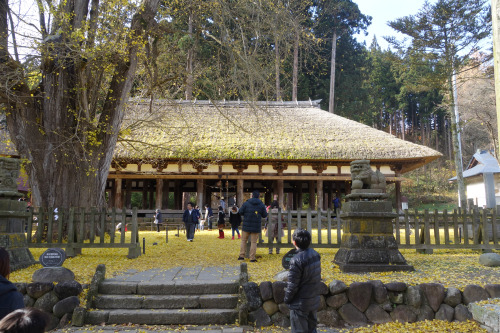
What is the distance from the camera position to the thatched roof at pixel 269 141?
15680mm

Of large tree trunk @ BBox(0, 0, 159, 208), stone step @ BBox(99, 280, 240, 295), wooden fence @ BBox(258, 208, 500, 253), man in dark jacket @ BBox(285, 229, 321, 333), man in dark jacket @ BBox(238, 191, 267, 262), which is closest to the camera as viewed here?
man in dark jacket @ BBox(285, 229, 321, 333)

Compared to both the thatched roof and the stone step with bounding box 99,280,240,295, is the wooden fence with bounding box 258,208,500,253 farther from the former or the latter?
the thatched roof

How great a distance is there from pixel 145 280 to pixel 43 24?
7.57 metres

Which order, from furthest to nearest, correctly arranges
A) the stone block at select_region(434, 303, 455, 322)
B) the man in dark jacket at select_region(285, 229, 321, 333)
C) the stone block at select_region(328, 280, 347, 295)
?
1. the stone block at select_region(328, 280, 347, 295)
2. the stone block at select_region(434, 303, 455, 322)
3. the man in dark jacket at select_region(285, 229, 321, 333)

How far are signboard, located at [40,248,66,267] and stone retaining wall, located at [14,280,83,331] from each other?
0.47 metres

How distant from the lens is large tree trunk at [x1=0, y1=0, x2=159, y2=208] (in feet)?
27.1

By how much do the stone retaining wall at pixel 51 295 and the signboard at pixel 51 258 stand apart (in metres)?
0.47

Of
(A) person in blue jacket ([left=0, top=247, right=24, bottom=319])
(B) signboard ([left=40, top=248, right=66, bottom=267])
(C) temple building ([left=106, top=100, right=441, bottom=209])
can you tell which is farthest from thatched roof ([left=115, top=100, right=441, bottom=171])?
(A) person in blue jacket ([left=0, top=247, right=24, bottom=319])

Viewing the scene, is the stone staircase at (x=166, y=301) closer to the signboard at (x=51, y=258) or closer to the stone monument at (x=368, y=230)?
the signboard at (x=51, y=258)

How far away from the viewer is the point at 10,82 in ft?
24.8

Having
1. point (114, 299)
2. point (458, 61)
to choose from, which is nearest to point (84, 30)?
point (114, 299)

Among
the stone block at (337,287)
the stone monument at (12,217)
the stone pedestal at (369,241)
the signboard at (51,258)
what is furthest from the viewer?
the stone monument at (12,217)

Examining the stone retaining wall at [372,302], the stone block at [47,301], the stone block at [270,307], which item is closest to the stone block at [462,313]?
the stone retaining wall at [372,302]

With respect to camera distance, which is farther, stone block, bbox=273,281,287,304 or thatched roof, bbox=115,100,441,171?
thatched roof, bbox=115,100,441,171
